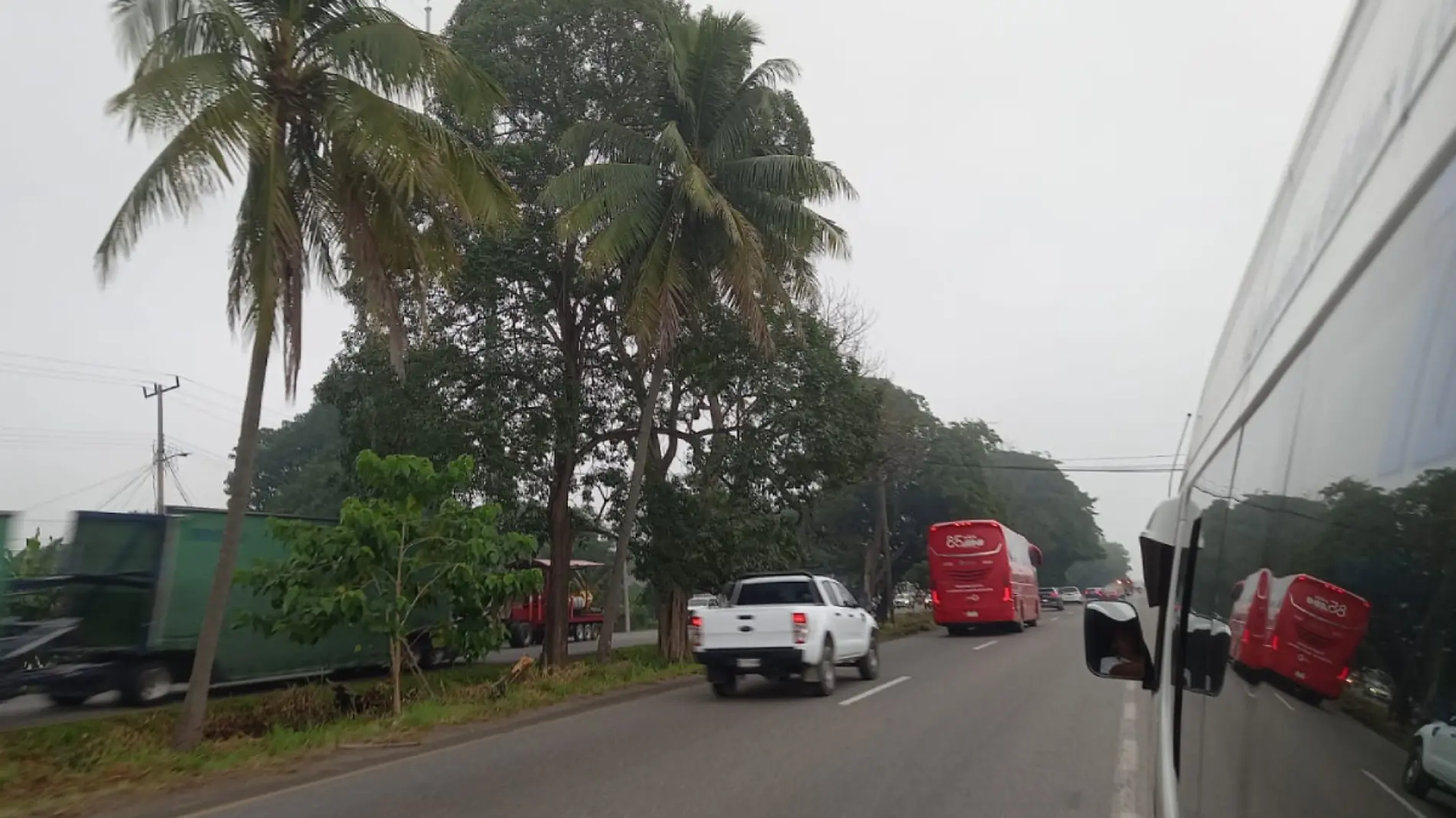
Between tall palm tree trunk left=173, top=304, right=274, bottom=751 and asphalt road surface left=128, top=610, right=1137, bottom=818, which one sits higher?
tall palm tree trunk left=173, top=304, right=274, bottom=751

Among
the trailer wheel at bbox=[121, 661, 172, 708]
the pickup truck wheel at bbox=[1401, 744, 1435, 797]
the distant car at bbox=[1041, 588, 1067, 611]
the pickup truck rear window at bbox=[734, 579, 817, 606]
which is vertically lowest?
the trailer wheel at bbox=[121, 661, 172, 708]

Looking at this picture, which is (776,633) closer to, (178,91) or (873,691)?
(873,691)

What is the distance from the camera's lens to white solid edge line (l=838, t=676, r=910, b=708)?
50.7 feet

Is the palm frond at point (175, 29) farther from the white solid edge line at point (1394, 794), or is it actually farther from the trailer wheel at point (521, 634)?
the trailer wheel at point (521, 634)

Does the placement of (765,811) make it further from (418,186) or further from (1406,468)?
(418,186)

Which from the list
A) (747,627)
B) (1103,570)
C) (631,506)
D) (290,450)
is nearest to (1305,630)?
(747,627)

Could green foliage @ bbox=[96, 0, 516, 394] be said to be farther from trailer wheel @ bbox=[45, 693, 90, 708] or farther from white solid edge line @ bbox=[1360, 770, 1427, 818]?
white solid edge line @ bbox=[1360, 770, 1427, 818]

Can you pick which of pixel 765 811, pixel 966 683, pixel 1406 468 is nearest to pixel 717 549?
pixel 966 683

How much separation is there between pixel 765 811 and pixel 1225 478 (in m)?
6.11

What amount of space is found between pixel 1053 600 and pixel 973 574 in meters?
32.7

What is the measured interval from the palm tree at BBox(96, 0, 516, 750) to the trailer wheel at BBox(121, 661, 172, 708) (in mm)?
5831

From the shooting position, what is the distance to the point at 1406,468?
1426mm

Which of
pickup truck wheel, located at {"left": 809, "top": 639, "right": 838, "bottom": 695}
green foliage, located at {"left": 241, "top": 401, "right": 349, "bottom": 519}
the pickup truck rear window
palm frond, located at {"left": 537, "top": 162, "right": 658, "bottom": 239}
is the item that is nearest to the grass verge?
the pickup truck rear window

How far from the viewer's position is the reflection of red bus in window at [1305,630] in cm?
162
